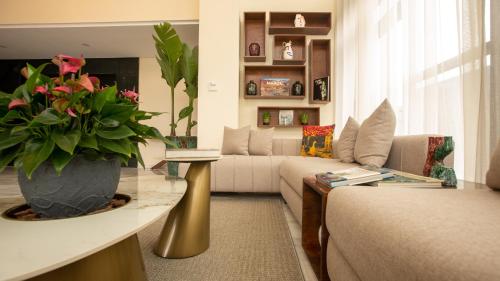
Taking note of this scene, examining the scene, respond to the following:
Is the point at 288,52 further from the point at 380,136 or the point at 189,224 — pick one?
the point at 189,224

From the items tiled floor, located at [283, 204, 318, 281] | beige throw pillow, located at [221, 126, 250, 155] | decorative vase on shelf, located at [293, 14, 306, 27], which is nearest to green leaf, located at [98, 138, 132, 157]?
tiled floor, located at [283, 204, 318, 281]

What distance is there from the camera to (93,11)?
389cm

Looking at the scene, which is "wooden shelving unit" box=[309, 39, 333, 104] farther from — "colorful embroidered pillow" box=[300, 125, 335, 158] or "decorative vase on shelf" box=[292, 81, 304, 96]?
"colorful embroidered pillow" box=[300, 125, 335, 158]

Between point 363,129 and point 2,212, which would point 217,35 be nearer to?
point 363,129

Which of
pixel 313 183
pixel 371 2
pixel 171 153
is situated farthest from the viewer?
pixel 371 2

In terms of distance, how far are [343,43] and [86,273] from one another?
3.66 meters

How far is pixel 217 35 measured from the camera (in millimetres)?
3562

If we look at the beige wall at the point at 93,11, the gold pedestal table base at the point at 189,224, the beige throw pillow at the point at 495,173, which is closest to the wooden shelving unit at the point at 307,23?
the beige wall at the point at 93,11

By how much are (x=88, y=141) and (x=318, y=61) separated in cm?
367

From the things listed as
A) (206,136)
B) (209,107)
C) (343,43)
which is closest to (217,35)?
(209,107)

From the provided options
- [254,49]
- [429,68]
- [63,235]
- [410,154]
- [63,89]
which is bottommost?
[63,235]

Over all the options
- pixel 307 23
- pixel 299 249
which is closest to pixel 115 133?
pixel 299 249

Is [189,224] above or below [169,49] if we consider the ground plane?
below

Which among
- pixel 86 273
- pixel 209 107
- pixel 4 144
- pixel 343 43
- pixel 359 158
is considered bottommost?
pixel 86 273
